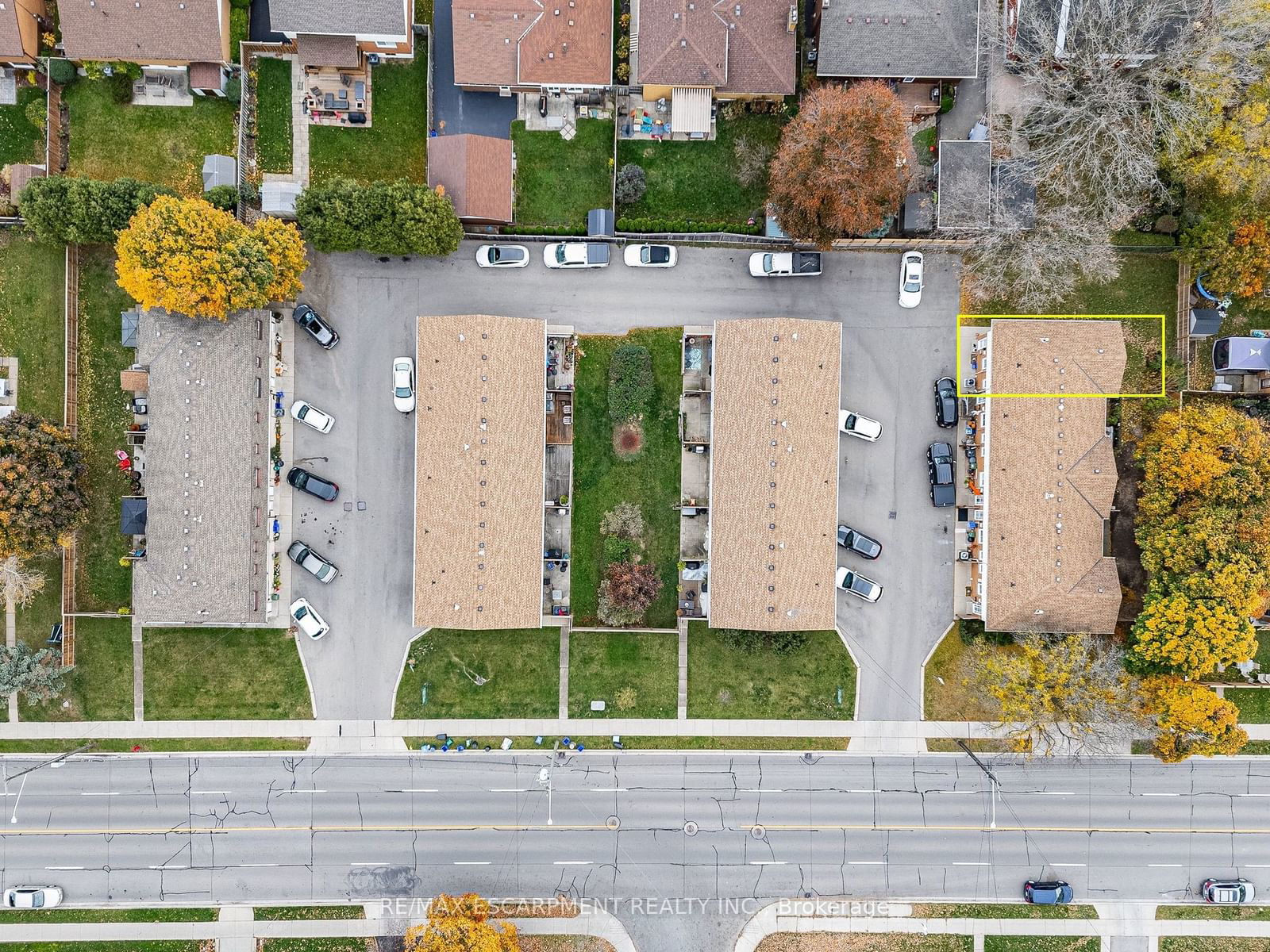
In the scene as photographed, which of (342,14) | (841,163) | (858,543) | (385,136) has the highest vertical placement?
(342,14)

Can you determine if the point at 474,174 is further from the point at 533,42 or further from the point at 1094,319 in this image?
the point at 1094,319

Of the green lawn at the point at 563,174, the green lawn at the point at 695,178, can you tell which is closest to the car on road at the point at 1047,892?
the green lawn at the point at 695,178

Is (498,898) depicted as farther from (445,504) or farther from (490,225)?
(490,225)

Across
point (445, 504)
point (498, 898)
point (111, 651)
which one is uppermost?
point (445, 504)

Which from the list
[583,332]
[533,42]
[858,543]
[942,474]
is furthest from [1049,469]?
[533,42]

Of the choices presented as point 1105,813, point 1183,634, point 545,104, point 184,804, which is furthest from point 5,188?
point 1105,813

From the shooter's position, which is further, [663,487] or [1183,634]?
[663,487]

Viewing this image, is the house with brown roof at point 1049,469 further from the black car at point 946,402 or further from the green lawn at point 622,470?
the green lawn at point 622,470
